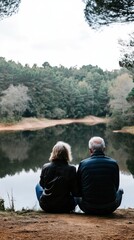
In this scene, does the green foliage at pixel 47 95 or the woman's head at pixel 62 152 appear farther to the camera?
the green foliage at pixel 47 95

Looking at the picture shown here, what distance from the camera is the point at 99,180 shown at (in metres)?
4.12

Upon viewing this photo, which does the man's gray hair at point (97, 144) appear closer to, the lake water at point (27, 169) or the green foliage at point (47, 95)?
the lake water at point (27, 169)

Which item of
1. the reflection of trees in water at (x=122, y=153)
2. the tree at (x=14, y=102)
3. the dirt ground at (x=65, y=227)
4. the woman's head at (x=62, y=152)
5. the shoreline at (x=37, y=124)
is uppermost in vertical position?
the tree at (x=14, y=102)

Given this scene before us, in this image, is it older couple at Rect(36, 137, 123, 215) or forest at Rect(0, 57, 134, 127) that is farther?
forest at Rect(0, 57, 134, 127)

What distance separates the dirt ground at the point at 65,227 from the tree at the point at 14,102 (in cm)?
4060

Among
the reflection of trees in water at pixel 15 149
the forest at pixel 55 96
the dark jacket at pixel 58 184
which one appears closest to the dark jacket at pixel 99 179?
the dark jacket at pixel 58 184

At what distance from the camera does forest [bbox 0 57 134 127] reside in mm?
42531

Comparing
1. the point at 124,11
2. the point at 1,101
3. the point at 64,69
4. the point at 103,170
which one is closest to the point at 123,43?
the point at 124,11

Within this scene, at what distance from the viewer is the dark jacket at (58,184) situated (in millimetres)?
4219

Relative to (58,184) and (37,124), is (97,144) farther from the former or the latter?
(37,124)

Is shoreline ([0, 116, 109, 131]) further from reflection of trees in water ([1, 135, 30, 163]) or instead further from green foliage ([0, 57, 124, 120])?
reflection of trees in water ([1, 135, 30, 163])

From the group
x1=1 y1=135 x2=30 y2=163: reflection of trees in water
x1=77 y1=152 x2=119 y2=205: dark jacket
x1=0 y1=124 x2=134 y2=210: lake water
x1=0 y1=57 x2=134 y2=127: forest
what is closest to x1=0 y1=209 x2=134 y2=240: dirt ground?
x1=77 y1=152 x2=119 y2=205: dark jacket

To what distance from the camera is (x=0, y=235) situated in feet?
10.7

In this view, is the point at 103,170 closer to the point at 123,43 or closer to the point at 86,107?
the point at 123,43
